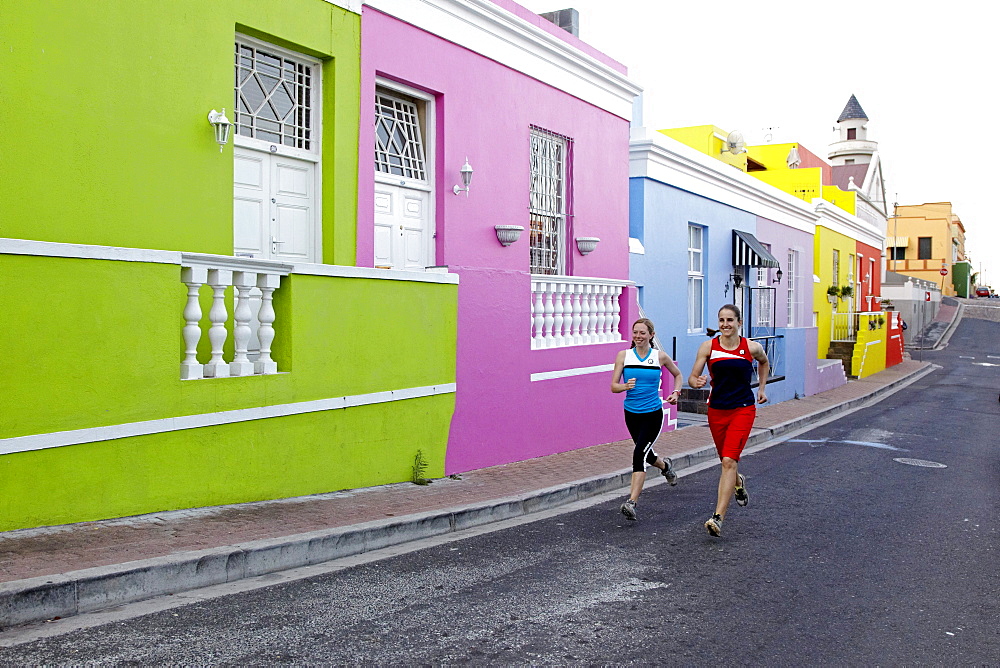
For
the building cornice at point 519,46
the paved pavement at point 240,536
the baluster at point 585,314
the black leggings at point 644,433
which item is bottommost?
the paved pavement at point 240,536

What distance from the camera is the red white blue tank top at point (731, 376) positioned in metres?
7.02

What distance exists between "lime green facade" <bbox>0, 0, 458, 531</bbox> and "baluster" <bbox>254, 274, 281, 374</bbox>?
0.41 ft

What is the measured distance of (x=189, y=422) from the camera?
6168mm

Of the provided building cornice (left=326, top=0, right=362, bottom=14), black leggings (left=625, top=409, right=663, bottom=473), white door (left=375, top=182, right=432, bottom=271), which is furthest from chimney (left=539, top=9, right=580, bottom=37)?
→ black leggings (left=625, top=409, right=663, bottom=473)

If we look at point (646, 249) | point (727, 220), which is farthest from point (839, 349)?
point (646, 249)

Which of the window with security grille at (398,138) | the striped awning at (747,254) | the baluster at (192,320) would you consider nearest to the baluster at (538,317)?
the window with security grille at (398,138)

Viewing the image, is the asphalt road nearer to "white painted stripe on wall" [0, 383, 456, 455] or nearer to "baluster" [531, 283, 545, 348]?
"white painted stripe on wall" [0, 383, 456, 455]

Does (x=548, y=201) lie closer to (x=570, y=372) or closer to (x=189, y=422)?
(x=570, y=372)

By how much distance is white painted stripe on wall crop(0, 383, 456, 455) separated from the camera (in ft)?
17.5

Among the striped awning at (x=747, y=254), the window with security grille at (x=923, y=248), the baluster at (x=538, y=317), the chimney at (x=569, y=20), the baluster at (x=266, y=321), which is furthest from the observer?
the window with security grille at (x=923, y=248)

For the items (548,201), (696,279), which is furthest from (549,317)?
(696,279)

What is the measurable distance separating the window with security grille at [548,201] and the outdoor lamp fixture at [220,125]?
4.77 metres

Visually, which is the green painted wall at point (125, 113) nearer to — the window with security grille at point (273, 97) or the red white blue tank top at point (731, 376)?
the window with security grille at point (273, 97)

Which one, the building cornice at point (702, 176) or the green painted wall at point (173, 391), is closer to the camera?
the green painted wall at point (173, 391)
